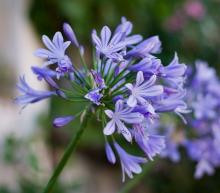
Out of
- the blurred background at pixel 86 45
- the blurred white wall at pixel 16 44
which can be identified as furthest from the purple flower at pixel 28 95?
the blurred white wall at pixel 16 44

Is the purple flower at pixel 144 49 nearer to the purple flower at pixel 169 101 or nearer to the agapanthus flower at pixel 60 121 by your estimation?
the purple flower at pixel 169 101

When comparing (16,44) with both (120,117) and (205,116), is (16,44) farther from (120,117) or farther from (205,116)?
(120,117)

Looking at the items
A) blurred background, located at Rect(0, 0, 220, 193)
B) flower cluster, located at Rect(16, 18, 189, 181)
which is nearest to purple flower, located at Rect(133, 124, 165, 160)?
flower cluster, located at Rect(16, 18, 189, 181)

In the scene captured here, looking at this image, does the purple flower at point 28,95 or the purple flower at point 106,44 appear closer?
the purple flower at point 106,44

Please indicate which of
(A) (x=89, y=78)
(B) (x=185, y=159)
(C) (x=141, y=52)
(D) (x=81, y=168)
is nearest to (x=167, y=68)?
(C) (x=141, y=52)

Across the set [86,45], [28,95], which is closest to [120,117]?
[28,95]

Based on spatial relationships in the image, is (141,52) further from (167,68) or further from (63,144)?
(63,144)
